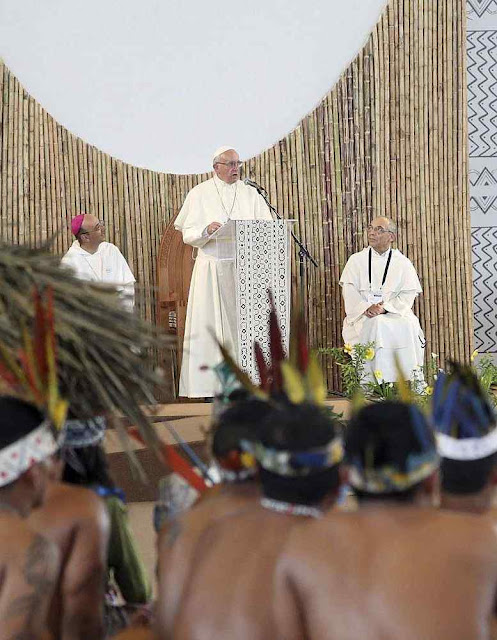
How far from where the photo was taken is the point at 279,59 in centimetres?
841

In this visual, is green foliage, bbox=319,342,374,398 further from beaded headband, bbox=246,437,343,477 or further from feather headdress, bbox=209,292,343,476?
beaded headband, bbox=246,437,343,477

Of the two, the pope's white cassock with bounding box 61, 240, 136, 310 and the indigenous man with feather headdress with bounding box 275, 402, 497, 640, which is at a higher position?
the pope's white cassock with bounding box 61, 240, 136, 310

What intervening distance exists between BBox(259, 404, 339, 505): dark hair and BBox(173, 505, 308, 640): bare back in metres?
0.04

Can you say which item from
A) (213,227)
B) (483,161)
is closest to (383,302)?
(213,227)

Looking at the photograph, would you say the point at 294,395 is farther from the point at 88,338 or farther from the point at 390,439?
the point at 88,338

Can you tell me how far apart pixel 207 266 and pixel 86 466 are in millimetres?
4983

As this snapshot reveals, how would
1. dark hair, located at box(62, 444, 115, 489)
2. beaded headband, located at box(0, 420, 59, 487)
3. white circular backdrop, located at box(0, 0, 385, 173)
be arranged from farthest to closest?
white circular backdrop, located at box(0, 0, 385, 173)
dark hair, located at box(62, 444, 115, 489)
beaded headband, located at box(0, 420, 59, 487)

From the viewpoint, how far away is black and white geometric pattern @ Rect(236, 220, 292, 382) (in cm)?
591

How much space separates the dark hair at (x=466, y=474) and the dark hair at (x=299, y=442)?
0.88 feet

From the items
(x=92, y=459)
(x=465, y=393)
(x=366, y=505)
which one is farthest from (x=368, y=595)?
(x=92, y=459)

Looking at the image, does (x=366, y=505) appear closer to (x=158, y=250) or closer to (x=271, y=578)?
(x=271, y=578)

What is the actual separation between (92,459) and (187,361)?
203 inches

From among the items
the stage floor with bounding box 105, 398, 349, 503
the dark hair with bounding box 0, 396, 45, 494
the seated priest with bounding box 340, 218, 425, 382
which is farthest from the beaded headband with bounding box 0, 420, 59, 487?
the seated priest with bounding box 340, 218, 425, 382

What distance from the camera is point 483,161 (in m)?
9.16
